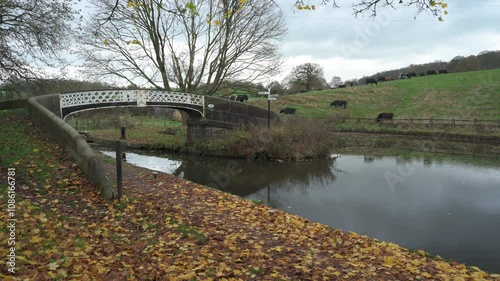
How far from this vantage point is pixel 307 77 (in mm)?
61188

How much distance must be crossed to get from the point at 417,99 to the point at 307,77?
21.1m

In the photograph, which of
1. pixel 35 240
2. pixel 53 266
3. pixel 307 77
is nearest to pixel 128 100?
pixel 35 240

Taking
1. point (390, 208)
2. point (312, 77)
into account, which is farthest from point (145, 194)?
point (312, 77)

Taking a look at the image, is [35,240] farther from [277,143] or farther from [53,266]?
[277,143]

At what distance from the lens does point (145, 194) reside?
8.55 m

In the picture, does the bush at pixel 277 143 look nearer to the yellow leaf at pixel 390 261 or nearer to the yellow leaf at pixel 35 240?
the yellow leaf at pixel 390 261

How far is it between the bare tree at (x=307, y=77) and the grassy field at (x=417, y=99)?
11.6 m

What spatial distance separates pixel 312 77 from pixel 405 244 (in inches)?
2140

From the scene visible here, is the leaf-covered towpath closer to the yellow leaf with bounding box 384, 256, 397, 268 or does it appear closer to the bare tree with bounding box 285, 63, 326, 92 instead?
the yellow leaf with bounding box 384, 256, 397, 268

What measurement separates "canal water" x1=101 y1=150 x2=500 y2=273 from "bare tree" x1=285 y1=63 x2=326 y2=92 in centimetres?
3967

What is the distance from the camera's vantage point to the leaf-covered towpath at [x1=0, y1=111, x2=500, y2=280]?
4504mm

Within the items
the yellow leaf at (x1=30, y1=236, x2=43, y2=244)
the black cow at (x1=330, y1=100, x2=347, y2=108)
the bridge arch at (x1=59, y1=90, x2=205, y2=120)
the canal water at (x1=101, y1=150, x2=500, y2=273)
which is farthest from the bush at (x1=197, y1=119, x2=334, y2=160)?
the black cow at (x1=330, y1=100, x2=347, y2=108)

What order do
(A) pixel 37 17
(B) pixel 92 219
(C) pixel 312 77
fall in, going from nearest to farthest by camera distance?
(B) pixel 92 219 → (A) pixel 37 17 → (C) pixel 312 77

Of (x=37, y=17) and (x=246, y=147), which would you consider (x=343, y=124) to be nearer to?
(x=246, y=147)
